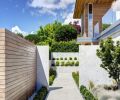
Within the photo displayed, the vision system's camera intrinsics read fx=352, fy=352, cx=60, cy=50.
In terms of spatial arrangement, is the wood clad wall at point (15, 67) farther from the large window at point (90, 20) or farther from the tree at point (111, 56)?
the large window at point (90, 20)

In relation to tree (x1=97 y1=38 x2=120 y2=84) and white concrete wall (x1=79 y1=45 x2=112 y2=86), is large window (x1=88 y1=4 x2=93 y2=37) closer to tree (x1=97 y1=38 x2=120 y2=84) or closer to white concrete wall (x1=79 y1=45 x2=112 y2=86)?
white concrete wall (x1=79 y1=45 x2=112 y2=86)

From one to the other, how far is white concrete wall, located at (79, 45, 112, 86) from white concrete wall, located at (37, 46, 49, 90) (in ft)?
5.69

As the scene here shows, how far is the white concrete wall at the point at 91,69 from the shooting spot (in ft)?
52.9

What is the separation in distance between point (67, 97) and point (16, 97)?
420 cm

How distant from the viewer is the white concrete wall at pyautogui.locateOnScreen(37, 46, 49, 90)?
17031 millimetres

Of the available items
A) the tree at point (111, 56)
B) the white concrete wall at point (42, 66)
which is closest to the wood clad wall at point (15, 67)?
the tree at point (111, 56)

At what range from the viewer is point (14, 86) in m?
9.99

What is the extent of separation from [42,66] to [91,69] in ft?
8.05

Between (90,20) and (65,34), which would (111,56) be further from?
(65,34)

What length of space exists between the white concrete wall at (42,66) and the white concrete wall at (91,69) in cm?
173

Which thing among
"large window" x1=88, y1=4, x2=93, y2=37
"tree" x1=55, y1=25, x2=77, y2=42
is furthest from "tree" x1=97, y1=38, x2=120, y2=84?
"tree" x1=55, y1=25, x2=77, y2=42

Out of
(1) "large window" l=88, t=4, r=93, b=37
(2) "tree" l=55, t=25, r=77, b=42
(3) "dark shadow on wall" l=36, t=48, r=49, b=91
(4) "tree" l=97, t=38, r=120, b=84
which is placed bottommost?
(3) "dark shadow on wall" l=36, t=48, r=49, b=91

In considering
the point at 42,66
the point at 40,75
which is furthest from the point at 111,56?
the point at 40,75

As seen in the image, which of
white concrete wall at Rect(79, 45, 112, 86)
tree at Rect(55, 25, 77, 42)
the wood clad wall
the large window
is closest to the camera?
the wood clad wall
